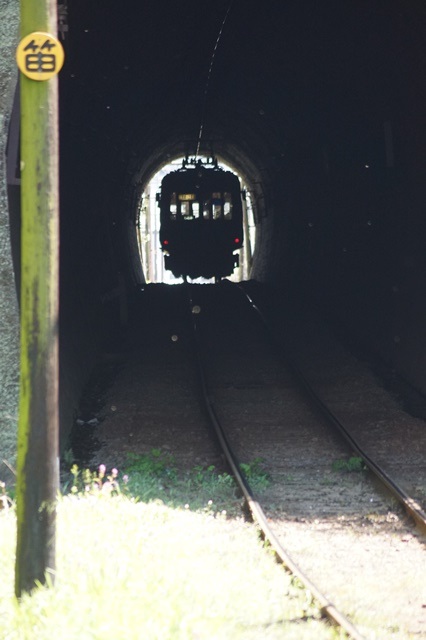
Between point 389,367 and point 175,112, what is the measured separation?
36.9ft

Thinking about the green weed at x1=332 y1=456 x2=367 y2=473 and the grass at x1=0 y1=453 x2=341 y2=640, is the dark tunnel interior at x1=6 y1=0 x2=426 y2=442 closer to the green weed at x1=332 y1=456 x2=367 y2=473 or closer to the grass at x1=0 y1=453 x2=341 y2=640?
the green weed at x1=332 y1=456 x2=367 y2=473

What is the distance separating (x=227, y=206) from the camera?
32469 millimetres

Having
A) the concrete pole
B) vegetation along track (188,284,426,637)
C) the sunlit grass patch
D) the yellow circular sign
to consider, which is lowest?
vegetation along track (188,284,426,637)

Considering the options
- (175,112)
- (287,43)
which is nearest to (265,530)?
(287,43)

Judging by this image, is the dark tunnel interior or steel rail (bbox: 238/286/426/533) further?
the dark tunnel interior

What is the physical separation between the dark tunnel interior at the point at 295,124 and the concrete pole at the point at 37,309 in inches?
267

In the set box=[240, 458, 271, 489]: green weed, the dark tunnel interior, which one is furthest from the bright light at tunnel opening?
box=[240, 458, 271, 489]: green weed

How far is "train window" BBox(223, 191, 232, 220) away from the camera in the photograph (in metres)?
32.4

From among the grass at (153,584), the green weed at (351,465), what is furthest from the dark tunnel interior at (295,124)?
the grass at (153,584)

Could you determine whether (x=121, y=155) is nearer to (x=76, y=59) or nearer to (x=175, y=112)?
(x=175, y=112)

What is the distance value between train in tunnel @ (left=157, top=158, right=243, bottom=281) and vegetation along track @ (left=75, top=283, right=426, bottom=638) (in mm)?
8057

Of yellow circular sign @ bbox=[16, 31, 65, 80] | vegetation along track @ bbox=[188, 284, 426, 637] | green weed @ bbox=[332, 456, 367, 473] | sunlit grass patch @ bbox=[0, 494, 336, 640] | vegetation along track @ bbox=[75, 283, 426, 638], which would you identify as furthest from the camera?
green weed @ bbox=[332, 456, 367, 473]

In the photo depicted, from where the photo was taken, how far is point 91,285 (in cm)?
1895

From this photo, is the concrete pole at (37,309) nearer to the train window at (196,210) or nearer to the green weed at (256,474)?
the green weed at (256,474)
